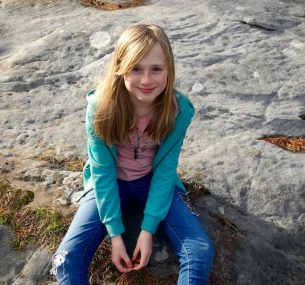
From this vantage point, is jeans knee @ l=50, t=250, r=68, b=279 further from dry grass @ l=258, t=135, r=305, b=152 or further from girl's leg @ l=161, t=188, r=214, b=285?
dry grass @ l=258, t=135, r=305, b=152

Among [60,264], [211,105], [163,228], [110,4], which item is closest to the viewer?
[60,264]

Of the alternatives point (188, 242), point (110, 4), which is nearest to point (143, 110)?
point (188, 242)

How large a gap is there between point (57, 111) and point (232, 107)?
7.72 ft

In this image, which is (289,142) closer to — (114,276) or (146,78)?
(146,78)

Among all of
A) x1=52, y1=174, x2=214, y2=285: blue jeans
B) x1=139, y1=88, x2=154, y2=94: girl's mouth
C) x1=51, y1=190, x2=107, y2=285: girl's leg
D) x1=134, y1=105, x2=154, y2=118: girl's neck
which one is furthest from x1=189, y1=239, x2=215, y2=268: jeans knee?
x1=139, y1=88, x2=154, y2=94: girl's mouth

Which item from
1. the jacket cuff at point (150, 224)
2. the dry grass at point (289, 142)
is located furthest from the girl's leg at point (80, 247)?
the dry grass at point (289, 142)

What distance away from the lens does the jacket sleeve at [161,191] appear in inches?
147

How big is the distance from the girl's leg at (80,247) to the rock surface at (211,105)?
494mm

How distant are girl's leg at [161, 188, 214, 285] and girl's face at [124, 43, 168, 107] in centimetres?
99

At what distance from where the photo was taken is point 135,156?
3998 mm

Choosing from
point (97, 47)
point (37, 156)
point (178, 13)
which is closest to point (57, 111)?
point (37, 156)

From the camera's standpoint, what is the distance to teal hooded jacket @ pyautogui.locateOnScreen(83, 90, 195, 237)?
372cm

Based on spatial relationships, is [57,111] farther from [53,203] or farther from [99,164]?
[99,164]

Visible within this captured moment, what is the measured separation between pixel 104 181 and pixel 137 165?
0.37 meters
